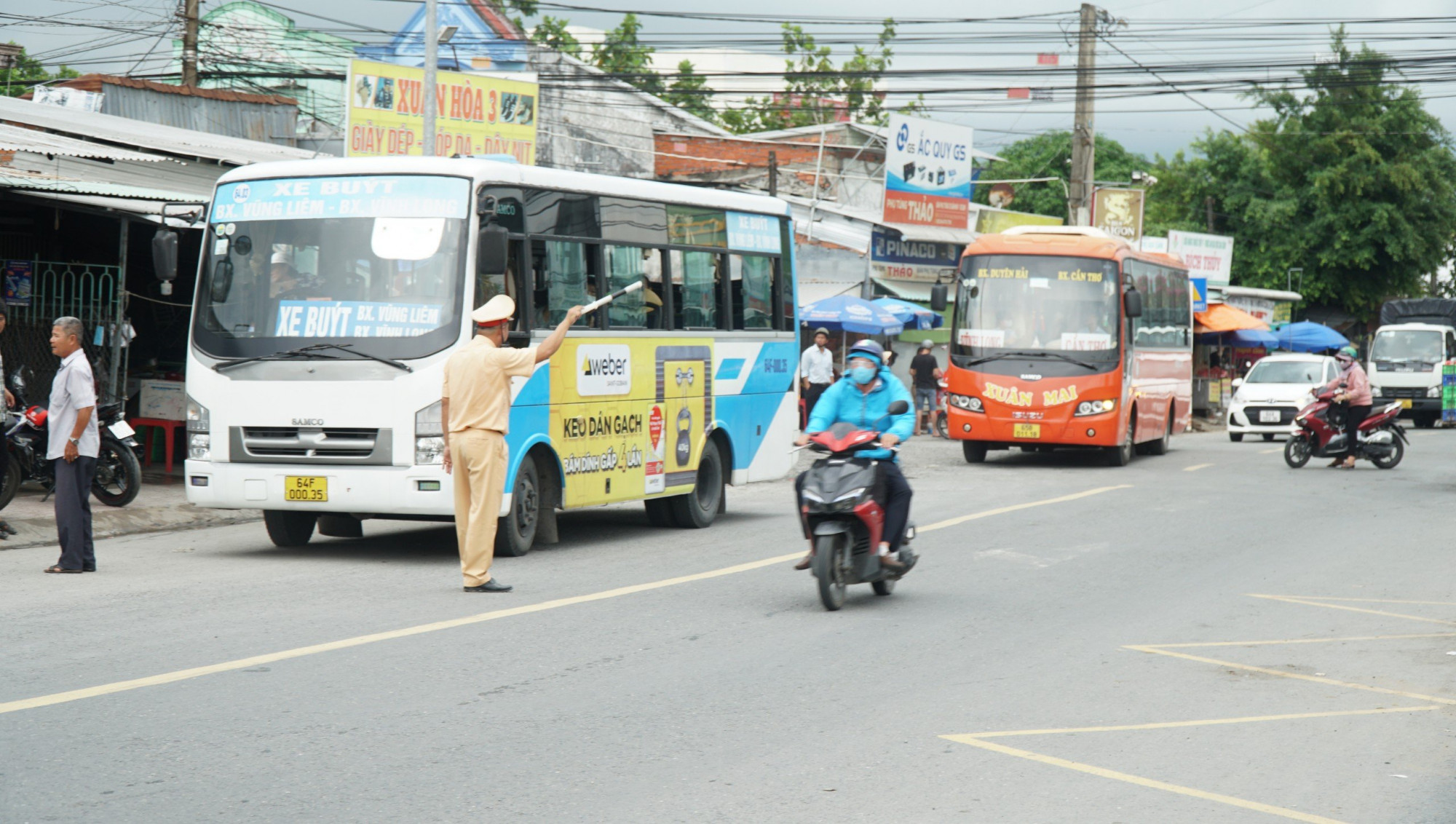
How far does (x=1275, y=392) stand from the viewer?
30.7m

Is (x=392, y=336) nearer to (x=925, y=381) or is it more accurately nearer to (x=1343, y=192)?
(x=925, y=381)

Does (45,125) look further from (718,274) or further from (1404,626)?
(1404,626)

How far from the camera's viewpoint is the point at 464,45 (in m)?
44.9

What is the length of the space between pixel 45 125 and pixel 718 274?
10164 millimetres

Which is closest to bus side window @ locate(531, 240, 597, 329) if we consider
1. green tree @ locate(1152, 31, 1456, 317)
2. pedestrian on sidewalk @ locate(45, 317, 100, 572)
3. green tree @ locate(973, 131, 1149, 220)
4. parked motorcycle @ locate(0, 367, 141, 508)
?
pedestrian on sidewalk @ locate(45, 317, 100, 572)

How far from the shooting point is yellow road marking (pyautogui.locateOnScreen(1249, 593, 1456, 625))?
9.78 metres

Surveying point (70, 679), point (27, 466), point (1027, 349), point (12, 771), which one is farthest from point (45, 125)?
point (12, 771)

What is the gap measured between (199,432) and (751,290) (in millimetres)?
5785

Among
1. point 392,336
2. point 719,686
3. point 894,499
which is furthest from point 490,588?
point 719,686

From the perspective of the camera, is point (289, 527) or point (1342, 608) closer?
point (1342, 608)

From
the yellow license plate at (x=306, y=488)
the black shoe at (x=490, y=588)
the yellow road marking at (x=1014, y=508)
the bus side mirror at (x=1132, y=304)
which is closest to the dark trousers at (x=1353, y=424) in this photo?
the bus side mirror at (x=1132, y=304)

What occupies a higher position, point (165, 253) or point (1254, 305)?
point (1254, 305)

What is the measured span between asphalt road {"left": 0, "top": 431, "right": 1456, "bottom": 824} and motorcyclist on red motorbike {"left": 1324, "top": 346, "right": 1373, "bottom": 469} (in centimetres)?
993

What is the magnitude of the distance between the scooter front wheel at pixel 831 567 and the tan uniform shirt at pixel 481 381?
2.22 metres
